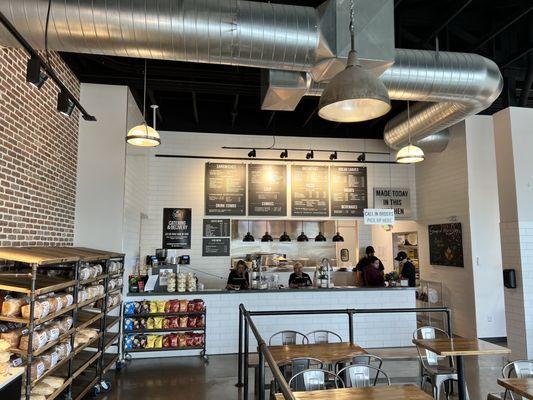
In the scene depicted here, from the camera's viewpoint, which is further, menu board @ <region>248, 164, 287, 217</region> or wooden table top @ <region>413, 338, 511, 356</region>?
menu board @ <region>248, 164, 287, 217</region>

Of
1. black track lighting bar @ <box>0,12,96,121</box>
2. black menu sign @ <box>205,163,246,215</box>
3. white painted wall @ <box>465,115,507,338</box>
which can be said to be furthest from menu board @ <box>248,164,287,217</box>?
black track lighting bar @ <box>0,12,96,121</box>

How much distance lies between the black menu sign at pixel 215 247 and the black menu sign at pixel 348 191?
7.78ft

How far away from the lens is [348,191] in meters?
8.60

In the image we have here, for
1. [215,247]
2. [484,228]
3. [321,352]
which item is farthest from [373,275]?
[321,352]

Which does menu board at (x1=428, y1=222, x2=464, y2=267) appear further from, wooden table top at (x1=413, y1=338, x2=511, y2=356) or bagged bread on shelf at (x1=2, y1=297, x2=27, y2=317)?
bagged bread on shelf at (x1=2, y1=297, x2=27, y2=317)

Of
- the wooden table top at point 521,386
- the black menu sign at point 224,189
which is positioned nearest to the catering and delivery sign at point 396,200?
A: the black menu sign at point 224,189

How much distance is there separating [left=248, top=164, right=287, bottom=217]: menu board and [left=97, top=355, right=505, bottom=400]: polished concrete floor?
10.3 feet

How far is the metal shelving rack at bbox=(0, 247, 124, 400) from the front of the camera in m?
3.04

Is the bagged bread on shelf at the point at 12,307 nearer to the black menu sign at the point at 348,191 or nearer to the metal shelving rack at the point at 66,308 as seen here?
the metal shelving rack at the point at 66,308

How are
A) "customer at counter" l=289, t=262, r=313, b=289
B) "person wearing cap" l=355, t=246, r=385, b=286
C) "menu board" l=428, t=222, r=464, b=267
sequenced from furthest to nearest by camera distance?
"person wearing cap" l=355, t=246, r=385, b=286, "menu board" l=428, t=222, r=464, b=267, "customer at counter" l=289, t=262, r=313, b=289

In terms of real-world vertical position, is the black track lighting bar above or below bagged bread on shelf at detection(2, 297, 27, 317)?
above

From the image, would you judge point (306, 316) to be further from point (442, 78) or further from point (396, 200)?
point (442, 78)

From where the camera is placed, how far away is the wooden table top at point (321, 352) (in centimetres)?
375

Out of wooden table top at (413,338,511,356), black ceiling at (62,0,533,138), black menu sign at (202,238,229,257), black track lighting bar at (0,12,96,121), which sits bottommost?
wooden table top at (413,338,511,356)
